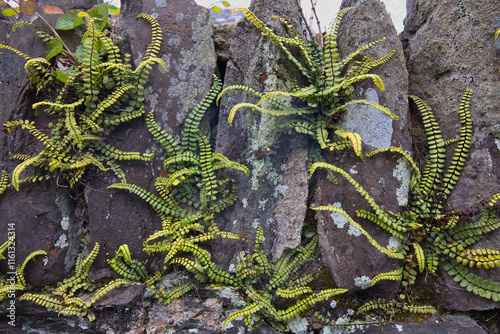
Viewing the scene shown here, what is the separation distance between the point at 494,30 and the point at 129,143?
15.3 ft

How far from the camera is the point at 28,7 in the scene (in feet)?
11.5

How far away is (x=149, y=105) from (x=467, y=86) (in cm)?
401

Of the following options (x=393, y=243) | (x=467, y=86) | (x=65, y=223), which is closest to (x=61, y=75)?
(x=65, y=223)

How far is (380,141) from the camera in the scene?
3.39 meters

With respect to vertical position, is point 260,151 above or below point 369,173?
above

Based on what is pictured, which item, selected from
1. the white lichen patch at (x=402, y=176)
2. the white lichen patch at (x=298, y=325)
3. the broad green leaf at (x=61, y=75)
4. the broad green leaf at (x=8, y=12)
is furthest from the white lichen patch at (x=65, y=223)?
the white lichen patch at (x=402, y=176)

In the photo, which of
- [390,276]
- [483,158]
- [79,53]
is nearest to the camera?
[390,276]

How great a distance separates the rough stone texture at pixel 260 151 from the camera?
358cm

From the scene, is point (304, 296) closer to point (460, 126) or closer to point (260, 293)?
point (260, 293)

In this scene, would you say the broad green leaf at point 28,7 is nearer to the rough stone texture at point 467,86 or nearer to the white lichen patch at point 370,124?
the white lichen patch at point 370,124

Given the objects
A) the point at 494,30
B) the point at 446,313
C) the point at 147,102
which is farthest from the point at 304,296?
the point at 494,30

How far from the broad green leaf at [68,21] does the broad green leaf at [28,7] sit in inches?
10.9

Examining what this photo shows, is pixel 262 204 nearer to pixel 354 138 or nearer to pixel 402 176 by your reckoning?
pixel 354 138

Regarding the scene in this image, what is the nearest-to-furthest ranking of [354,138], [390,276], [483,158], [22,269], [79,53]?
[354,138] < [390,276] < [483,158] < [22,269] < [79,53]
